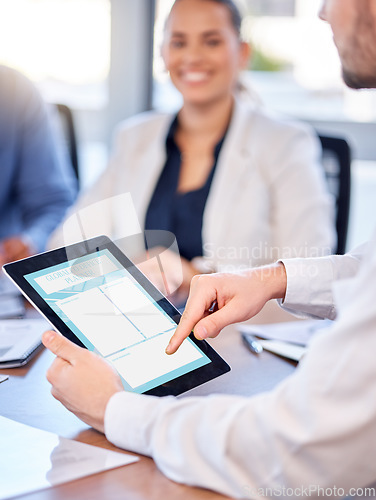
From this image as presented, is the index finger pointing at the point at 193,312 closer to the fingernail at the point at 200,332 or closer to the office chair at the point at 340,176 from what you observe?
the fingernail at the point at 200,332

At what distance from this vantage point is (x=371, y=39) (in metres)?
0.85

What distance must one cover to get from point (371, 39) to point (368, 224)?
229 cm

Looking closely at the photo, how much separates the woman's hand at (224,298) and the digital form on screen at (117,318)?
0.09 feet

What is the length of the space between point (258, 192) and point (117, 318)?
44.6 inches

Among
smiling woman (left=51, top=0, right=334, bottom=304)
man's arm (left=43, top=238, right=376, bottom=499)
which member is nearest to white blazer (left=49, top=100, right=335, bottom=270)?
smiling woman (left=51, top=0, right=334, bottom=304)

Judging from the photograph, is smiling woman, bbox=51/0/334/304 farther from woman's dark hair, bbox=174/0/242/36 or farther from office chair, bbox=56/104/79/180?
office chair, bbox=56/104/79/180

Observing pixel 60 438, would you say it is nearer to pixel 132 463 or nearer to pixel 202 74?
pixel 132 463

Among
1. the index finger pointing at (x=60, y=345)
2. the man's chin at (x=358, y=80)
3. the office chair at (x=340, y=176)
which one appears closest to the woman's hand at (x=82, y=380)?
the index finger pointing at (x=60, y=345)

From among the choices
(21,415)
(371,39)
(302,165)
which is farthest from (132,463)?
(302,165)

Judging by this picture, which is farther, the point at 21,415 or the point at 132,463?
the point at 21,415

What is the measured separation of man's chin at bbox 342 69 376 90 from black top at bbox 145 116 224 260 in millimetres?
1037

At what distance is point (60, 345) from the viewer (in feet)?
2.86

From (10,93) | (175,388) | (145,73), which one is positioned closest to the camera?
(175,388)

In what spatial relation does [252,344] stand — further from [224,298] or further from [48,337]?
[48,337]
